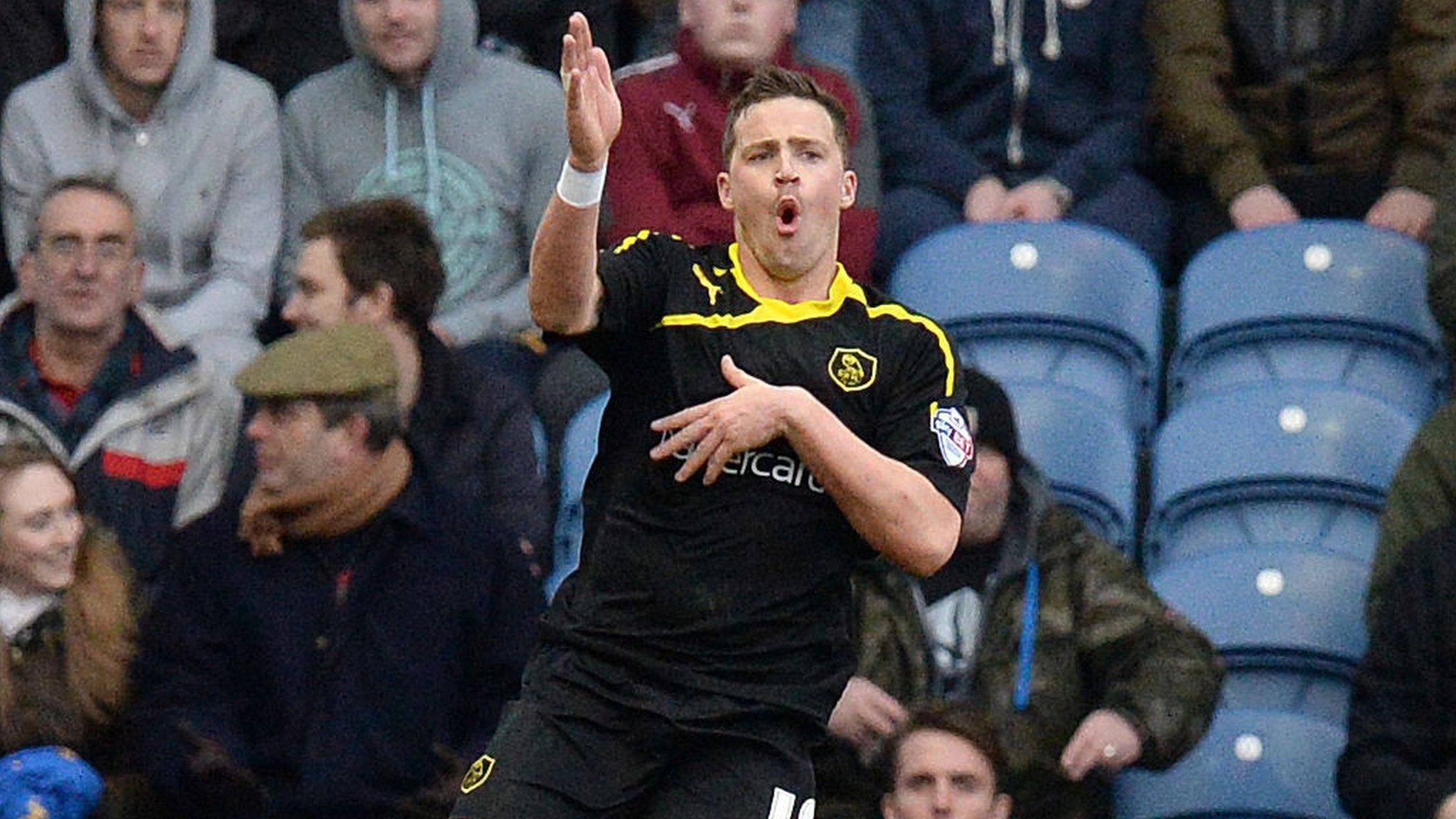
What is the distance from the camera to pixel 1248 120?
7.73m

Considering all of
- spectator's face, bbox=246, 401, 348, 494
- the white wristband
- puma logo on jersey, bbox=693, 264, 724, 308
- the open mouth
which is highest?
the open mouth

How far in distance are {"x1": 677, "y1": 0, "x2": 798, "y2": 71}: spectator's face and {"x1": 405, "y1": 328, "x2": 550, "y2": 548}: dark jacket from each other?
105 centimetres

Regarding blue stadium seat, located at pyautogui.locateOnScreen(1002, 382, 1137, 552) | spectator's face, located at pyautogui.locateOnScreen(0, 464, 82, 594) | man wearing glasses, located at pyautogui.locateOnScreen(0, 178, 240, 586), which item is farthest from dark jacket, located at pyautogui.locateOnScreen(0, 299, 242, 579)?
blue stadium seat, located at pyautogui.locateOnScreen(1002, 382, 1137, 552)

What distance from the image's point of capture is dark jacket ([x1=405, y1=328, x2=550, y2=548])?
6566mm

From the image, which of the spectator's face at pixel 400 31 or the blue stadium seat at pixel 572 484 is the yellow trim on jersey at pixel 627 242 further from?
the spectator's face at pixel 400 31

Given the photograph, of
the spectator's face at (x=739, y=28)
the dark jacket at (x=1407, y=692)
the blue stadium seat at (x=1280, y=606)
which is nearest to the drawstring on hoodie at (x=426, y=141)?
the spectator's face at (x=739, y=28)

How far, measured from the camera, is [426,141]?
24.9ft

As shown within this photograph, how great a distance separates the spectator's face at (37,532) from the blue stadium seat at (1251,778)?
7.72 ft

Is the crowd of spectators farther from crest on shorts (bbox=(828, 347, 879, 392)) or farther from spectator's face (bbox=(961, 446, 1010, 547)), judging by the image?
crest on shorts (bbox=(828, 347, 879, 392))

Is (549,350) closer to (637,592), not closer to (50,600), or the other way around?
(50,600)

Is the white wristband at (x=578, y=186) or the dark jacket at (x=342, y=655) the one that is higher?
the white wristband at (x=578, y=186)

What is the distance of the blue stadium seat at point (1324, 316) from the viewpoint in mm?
7086

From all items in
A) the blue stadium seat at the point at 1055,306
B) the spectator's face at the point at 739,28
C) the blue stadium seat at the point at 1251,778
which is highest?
the spectator's face at the point at 739,28

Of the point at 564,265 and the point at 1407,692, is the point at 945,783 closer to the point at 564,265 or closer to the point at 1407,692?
the point at 1407,692
